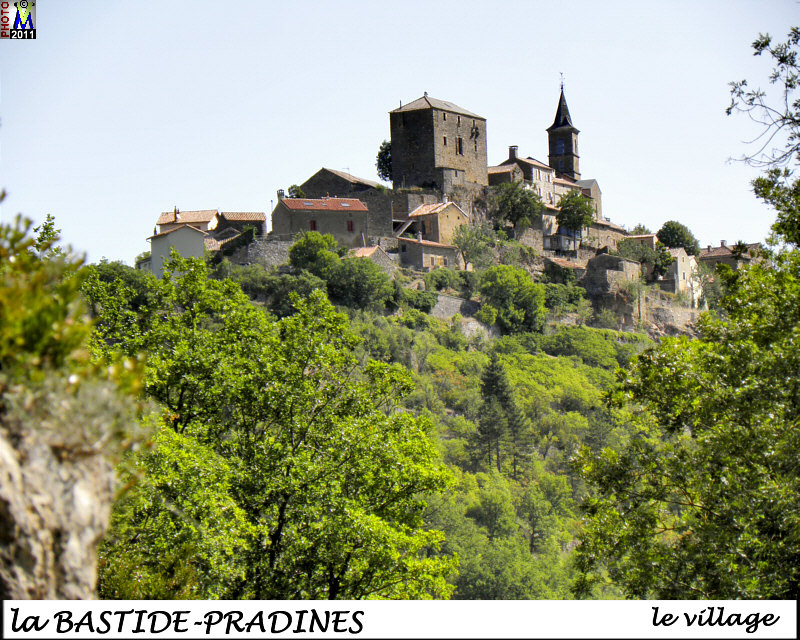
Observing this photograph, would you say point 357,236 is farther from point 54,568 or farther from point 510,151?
point 54,568

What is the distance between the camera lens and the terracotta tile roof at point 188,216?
58.4 meters

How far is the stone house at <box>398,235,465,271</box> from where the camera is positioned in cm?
6178

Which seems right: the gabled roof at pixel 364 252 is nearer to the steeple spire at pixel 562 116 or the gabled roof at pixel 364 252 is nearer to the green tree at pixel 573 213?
the green tree at pixel 573 213

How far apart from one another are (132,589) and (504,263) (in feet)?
193

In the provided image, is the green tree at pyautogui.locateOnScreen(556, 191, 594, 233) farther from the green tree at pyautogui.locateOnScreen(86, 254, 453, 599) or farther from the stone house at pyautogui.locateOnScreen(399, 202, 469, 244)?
the green tree at pyautogui.locateOnScreen(86, 254, 453, 599)

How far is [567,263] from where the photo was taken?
237ft

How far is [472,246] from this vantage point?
6456cm

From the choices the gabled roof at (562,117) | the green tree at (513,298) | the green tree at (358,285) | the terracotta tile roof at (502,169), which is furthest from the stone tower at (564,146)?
the green tree at (358,285)

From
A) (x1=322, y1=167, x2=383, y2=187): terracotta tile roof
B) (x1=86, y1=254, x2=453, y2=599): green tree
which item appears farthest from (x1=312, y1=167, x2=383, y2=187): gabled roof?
(x1=86, y1=254, x2=453, y2=599): green tree

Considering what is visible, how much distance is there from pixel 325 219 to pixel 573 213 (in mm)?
25171

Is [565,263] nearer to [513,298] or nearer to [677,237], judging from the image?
[513,298]

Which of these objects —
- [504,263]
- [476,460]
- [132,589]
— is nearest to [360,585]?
[132,589]

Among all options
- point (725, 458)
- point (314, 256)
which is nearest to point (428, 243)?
point (314, 256)

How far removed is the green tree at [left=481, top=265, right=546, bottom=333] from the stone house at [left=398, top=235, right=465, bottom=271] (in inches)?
127
